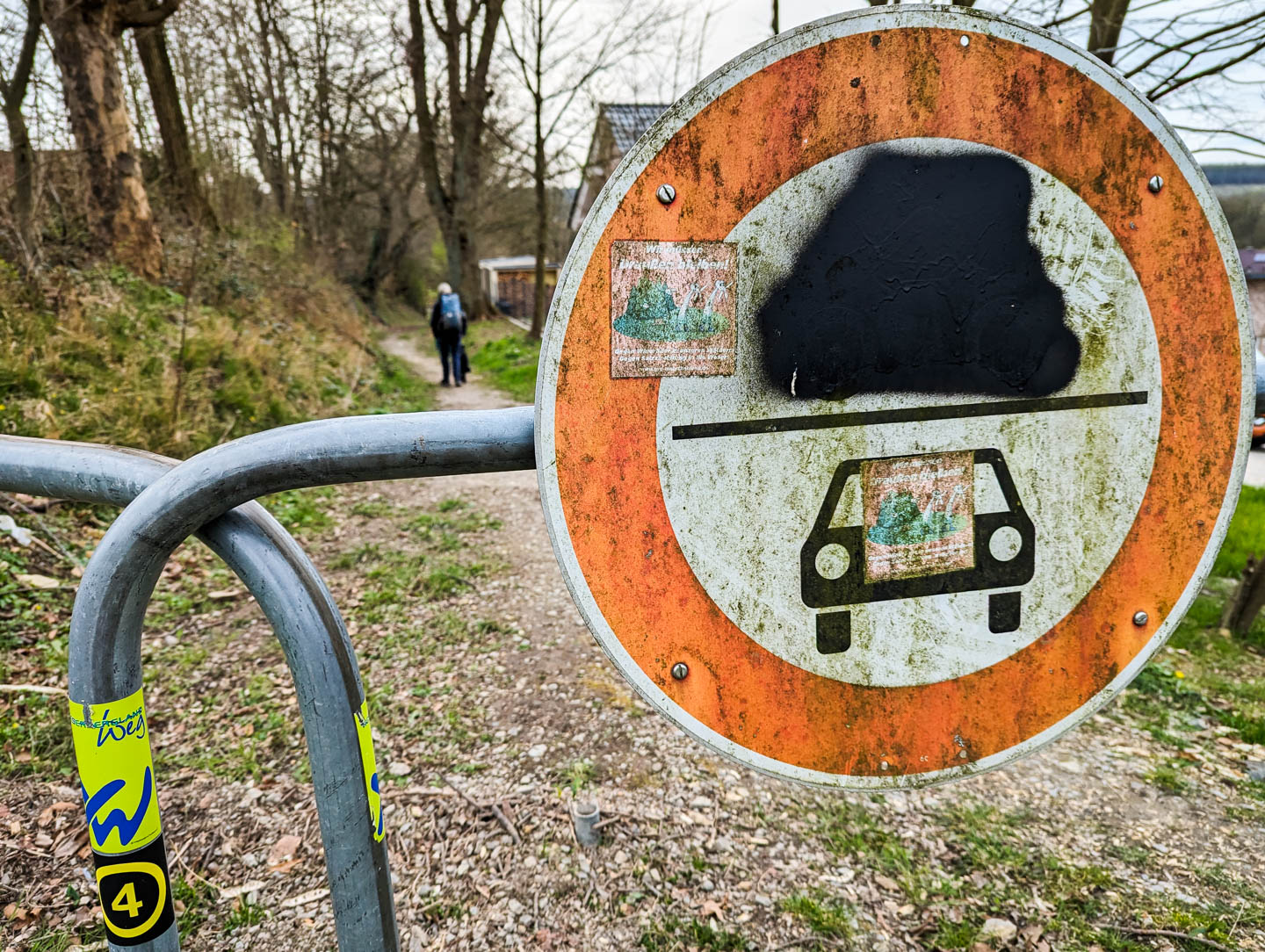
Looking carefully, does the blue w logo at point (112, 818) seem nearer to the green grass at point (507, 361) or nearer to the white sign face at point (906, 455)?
the white sign face at point (906, 455)

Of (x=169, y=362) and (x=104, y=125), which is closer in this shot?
(x=169, y=362)

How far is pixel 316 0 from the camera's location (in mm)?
17875

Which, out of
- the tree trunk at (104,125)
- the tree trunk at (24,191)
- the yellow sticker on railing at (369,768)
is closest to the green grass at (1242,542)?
the yellow sticker on railing at (369,768)

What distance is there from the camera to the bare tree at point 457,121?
16.9 metres

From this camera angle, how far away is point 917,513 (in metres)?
0.92

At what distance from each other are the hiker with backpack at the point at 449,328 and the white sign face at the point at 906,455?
11.7 meters

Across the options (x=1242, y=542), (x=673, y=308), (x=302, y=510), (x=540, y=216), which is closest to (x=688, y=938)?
(x=673, y=308)

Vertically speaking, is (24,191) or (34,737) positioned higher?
(24,191)

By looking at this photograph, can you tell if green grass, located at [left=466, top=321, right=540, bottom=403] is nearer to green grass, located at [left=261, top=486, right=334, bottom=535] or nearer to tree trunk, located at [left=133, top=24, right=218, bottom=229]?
green grass, located at [left=261, top=486, right=334, bottom=535]

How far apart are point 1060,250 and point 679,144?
0.48 meters

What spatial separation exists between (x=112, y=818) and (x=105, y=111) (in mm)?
9671

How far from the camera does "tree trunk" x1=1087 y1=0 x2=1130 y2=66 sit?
415 cm

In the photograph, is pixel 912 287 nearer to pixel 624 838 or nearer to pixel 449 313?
pixel 624 838

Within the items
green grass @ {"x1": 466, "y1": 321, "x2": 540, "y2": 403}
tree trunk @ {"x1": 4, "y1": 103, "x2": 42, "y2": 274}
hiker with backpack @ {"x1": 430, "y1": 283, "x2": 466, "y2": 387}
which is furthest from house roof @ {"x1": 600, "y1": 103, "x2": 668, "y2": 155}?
tree trunk @ {"x1": 4, "y1": 103, "x2": 42, "y2": 274}
